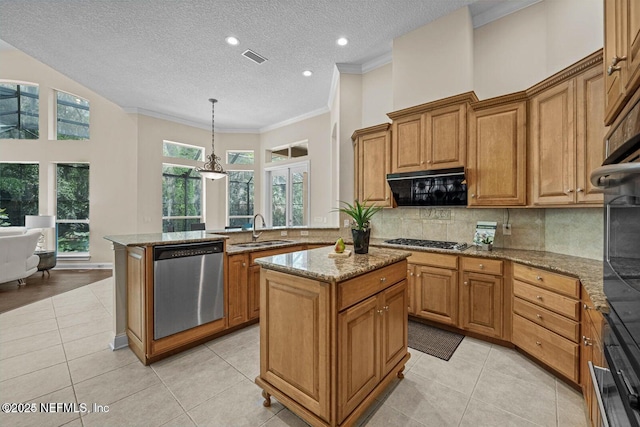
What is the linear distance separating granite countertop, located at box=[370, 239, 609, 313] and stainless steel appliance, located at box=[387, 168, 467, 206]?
0.61 meters

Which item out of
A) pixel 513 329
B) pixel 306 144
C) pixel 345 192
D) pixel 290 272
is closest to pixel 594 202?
pixel 513 329

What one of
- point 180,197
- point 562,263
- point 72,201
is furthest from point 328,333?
point 72,201

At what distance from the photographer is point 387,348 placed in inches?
71.9

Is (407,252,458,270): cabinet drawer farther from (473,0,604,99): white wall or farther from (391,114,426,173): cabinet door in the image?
(473,0,604,99): white wall

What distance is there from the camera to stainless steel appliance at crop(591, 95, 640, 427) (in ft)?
2.24

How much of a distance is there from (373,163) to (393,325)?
2287 mm

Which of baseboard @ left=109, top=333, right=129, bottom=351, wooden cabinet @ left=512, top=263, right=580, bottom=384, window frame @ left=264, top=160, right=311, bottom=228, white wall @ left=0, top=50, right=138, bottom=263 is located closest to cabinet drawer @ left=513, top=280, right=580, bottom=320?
wooden cabinet @ left=512, top=263, right=580, bottom=384

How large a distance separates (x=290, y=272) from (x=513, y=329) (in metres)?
2.24

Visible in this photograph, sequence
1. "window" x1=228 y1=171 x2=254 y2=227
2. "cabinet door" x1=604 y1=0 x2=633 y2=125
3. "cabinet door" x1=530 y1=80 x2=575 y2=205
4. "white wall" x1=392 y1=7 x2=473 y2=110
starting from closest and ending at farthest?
"cabinet door" x1=604 y1=0 x2=633 y2=125
"cabinet door" x1=530 y1=80 x2=575 y2=205
"white wall" x1=392 y1=7 x2=473 y2=110
"window" x1=228 y1=171 x2=254 y2=227

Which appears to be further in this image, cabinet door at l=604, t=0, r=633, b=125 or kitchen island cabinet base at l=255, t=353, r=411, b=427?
kitchen island cabinet base at l=255, t=353, r=411, b=427

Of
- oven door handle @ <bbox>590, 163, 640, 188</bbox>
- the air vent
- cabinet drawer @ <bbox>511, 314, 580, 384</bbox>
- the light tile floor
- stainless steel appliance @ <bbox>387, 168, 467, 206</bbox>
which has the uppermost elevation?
the air vent

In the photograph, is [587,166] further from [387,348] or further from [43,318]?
[43,318]

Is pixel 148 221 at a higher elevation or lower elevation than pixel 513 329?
higher

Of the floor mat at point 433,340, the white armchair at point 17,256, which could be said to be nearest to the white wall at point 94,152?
the white armchair at point 17,256
